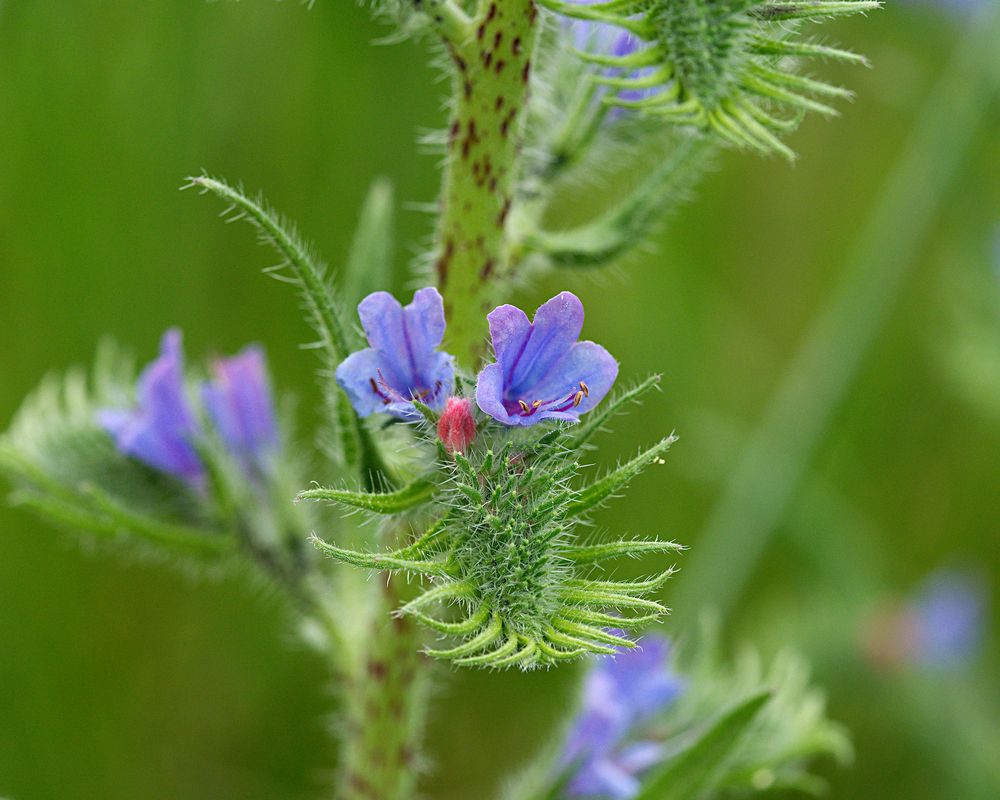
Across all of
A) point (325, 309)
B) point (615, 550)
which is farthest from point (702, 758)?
point (325, 309)

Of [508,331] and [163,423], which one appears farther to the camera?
[163,423]

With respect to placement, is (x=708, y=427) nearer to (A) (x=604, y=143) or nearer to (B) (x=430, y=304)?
(A) (x=604, y=143)

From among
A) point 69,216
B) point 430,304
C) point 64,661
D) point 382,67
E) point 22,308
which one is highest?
point 382,67

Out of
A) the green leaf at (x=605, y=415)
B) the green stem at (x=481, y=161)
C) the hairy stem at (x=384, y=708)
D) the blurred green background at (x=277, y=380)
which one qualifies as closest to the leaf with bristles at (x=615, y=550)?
the green leaf at (x=605, y=415)

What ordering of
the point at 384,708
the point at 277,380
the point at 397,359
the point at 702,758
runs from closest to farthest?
the point at 397,359
the point at 702,758
the point at 384,708
the point at 277,380

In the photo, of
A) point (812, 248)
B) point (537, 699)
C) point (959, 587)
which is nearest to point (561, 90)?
point (537, 699)

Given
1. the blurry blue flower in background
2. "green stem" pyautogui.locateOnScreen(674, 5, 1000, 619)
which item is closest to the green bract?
"green stem" pyautogui.locateOnScreen(674, 5, 1000, 619)

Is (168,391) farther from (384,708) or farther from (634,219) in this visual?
(634,219)

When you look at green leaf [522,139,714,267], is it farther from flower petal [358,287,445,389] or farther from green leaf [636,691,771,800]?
green leaf [636,691,771,800]
